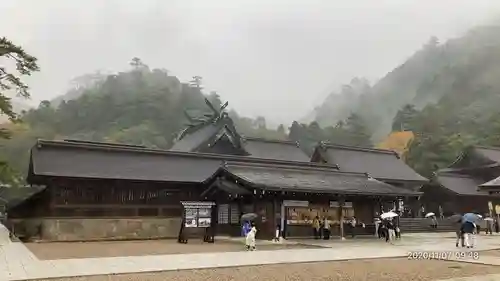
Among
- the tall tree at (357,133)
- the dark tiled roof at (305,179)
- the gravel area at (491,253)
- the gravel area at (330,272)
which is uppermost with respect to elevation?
the tall tree at (357,133)

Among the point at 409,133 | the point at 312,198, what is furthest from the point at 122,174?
the point at 409,133

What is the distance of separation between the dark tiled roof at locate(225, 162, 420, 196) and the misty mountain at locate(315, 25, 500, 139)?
57.9 m

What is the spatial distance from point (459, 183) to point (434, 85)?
80.5 meters

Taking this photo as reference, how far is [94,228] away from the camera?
2506 cm

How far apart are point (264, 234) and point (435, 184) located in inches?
984

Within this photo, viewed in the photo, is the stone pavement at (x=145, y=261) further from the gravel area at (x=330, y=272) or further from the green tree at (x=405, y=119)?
the green tree at (x=405, y=119)

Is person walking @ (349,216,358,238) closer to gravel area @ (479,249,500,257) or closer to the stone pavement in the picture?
the stone pavement

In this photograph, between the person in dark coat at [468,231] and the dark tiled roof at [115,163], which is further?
the dark tiled roof at [115,163]

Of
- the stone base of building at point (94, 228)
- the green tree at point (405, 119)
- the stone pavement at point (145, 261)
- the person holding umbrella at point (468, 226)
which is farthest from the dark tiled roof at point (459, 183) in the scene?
the green tree at point (405, 119)

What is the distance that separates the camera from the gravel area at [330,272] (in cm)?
1127

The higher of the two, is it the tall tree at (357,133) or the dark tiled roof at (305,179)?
the tall tree at (357,133)

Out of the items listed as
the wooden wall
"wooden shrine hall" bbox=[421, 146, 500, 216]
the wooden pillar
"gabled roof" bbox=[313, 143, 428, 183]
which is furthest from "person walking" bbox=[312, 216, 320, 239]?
"wooden shrine hall" bbox=[421, 146, 500, 216]

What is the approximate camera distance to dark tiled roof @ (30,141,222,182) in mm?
25047

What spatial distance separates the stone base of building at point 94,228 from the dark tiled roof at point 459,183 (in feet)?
92.5
